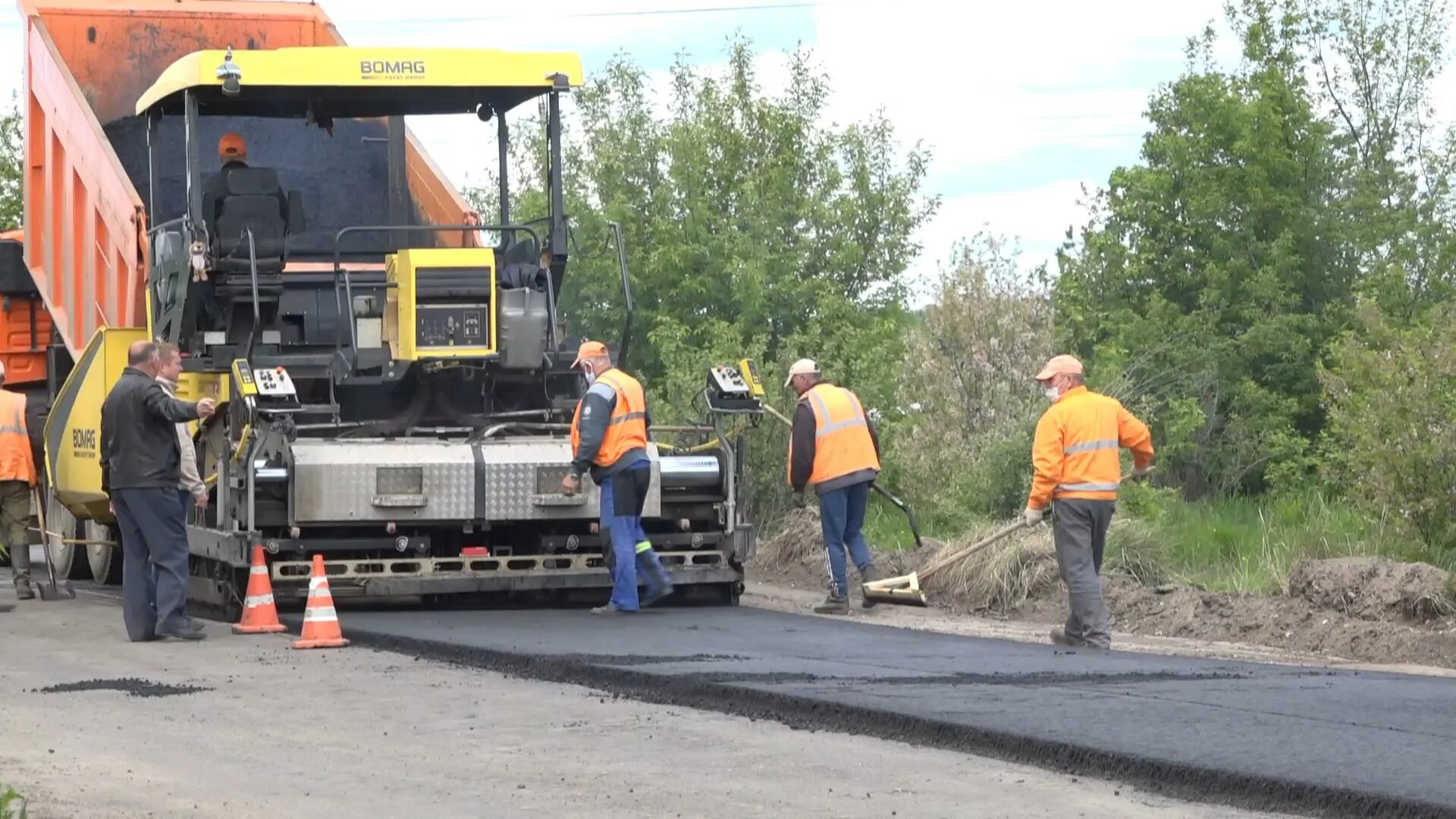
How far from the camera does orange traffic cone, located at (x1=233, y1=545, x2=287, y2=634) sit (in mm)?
10742

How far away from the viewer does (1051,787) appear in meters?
6.10

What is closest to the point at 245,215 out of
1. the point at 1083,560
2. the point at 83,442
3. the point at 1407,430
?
the point at 83,442

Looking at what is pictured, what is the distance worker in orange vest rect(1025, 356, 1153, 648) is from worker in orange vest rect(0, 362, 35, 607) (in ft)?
20.4

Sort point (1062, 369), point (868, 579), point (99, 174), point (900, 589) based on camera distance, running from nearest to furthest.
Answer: point (1062, 369)
point (900, 589)
point (868, 579)
point (99, 174)

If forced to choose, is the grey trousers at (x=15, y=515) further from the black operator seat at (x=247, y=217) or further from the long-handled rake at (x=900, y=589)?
the long-handled rake at (x=900, y=589)

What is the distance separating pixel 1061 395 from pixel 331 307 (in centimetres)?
408

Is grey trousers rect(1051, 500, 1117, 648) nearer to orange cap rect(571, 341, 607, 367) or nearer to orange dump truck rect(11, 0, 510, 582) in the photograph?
orange cap rect(571, 341, 607, 367)

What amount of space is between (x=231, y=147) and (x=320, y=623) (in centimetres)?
358

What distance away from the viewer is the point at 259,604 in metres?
10.8

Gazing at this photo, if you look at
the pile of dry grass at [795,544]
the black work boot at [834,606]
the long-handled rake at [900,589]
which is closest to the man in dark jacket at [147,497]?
the black work boot at [834,606]

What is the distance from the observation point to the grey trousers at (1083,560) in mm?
10219

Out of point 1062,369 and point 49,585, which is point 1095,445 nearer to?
point 1062,369

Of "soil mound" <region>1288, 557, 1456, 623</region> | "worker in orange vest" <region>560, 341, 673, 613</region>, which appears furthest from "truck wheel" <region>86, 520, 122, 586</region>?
"soil mound" <region>1288, 557, 1456, 623</region>

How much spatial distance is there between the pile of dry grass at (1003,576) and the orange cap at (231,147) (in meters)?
4.62
